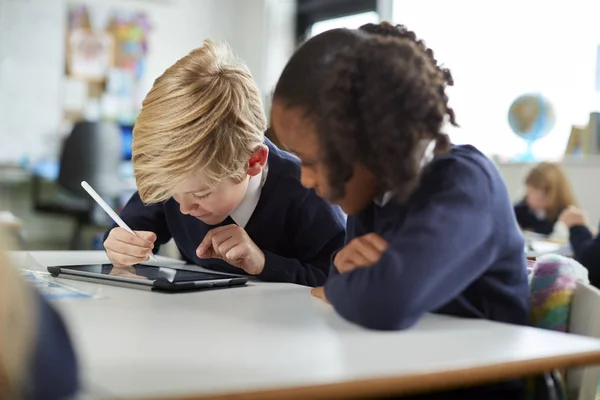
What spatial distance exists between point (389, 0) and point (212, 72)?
12.4ft

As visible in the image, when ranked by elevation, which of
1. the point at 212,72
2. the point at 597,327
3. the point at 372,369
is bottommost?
the point at 597,327

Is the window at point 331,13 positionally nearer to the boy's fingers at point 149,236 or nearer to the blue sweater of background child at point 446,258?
the boy's fingers at point 149,236

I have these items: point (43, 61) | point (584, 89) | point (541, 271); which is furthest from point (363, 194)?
point (43, 61)

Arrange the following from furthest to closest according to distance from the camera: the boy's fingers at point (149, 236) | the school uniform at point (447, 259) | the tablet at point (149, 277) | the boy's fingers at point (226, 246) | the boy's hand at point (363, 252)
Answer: the boy's fingers at point (149, 236)
the boy's fingers at point (226, 246)
the tablet at point (149, 277)
the boy's hand at point (363, 252)
the school uniform at point (447, 259)

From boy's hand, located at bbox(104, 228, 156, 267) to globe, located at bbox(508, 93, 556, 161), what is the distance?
2.83 m

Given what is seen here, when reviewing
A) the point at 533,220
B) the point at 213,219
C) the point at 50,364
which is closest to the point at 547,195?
the point at 533,220

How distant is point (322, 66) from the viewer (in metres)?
0.97

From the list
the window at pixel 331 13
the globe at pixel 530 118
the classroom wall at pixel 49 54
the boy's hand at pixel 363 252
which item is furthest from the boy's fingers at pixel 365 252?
the classroom wall at pixel 49 54

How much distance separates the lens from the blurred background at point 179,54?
3.77m

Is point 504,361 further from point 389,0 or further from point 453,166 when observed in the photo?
point 389,0

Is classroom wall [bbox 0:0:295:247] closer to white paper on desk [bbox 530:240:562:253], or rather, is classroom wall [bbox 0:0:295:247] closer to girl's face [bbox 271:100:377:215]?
white paper on desk [bbox 530:240:562:253]

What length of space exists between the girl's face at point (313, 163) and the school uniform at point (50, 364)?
46 cm

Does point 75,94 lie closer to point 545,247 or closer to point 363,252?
point 545,247

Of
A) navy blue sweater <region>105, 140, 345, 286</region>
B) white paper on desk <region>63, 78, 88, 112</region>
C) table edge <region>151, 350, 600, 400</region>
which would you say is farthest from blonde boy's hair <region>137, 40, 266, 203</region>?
white paper on desk <region>63, 78, 88, 112</region>
